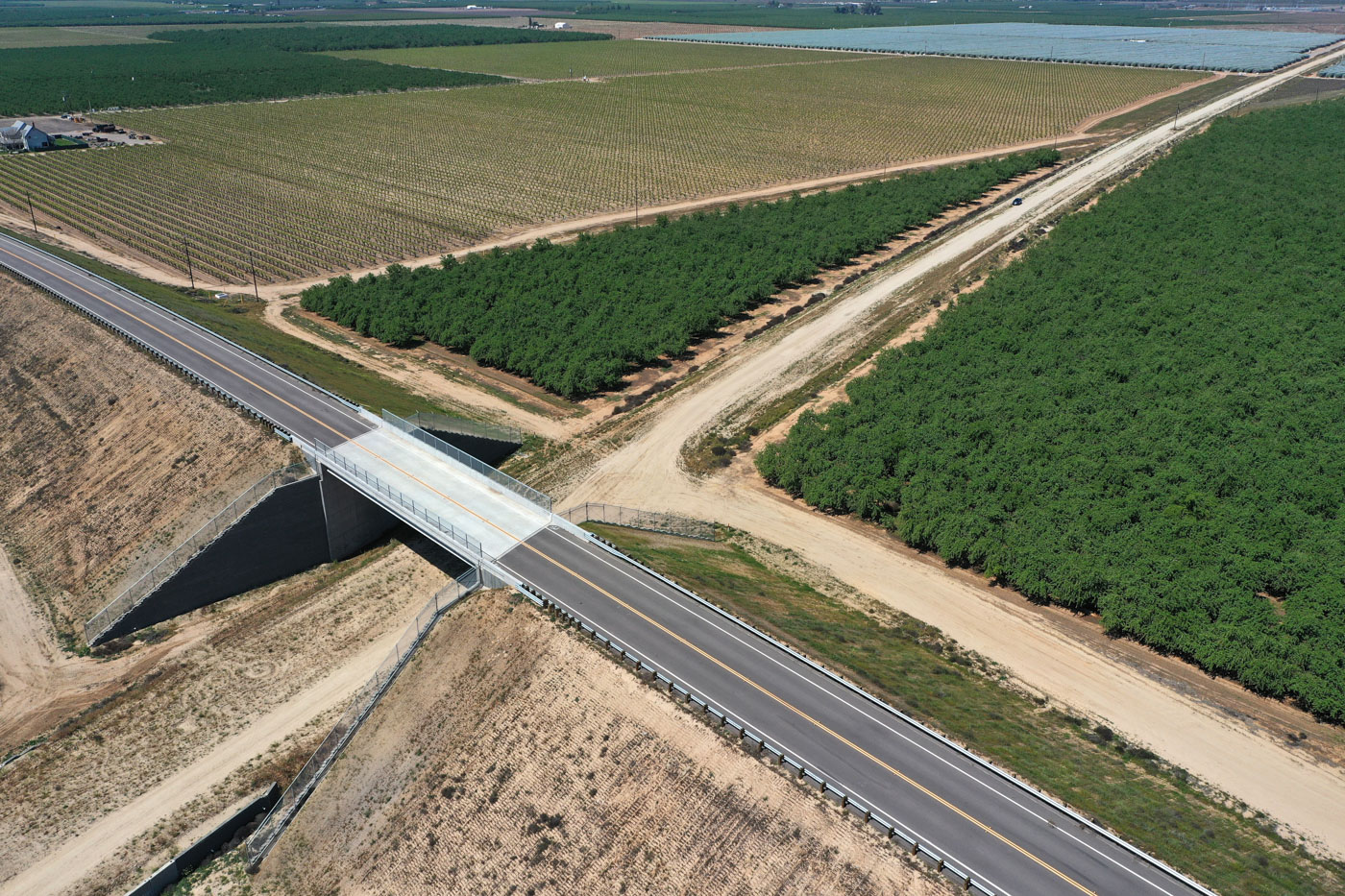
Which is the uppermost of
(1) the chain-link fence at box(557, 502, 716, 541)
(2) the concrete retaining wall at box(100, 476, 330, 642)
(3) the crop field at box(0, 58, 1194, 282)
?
(3) the crop field at box(0, 58, 1194, 282)

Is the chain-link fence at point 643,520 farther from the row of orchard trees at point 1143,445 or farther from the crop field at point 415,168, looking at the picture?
the crop field at point 415,168

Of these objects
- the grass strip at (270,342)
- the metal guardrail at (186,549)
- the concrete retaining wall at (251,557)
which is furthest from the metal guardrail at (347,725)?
the grass strip at (270,342)

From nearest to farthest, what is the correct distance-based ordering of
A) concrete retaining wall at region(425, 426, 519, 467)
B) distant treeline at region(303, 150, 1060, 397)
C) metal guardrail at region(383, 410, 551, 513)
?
metal guardrail at region(383, 410, 551, 513)
concrete retaining wall at region(425, 426, 519, 467)
distant treeline at region(303, 150, 1060, 397)

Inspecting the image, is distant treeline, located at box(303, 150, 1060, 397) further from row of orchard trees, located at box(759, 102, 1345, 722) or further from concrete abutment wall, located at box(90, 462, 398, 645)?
concrete abutment wall, located at box(90, 462, 398, 645)

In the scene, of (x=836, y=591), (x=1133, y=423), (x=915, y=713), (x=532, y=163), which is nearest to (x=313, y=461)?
(x=836, y=591)

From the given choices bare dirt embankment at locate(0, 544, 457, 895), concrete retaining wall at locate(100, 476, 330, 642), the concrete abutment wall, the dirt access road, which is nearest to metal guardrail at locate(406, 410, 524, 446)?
the concrete abutment wall

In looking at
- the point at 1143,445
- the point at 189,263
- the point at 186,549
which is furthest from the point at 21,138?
the point at 1143,445
